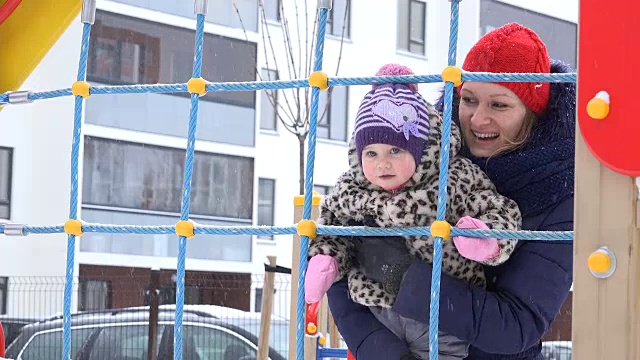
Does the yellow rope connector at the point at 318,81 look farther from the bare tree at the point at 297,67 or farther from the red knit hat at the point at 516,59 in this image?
the bare tree at the point at 297,67

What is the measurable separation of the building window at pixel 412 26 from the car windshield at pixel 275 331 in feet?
16.8

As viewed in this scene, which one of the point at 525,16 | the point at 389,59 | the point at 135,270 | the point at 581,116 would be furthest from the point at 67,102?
the point at 581,116

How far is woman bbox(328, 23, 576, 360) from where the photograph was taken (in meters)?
1.33

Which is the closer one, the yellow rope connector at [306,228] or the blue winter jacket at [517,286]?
the blue winter jacket at [517,286]

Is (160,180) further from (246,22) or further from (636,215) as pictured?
(636,215)

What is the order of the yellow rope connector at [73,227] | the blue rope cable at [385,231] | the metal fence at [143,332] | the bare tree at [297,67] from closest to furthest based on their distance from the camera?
the blue rope cable at [385,231]
the yellow rope connector at [73,227]
the metal fence at [143,332]
the bare tree at [297,67]

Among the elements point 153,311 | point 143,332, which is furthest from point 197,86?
point 143,332

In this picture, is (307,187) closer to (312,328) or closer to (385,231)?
(385,231)

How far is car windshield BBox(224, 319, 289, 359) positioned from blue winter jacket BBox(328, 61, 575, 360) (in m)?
5.60

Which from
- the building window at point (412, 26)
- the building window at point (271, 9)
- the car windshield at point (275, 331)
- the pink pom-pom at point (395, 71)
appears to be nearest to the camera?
the pink pom-pom at point (395, 71)

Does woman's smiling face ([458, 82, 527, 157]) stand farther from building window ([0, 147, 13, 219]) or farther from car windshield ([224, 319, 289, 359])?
building window ([0, 147, 13, 219])

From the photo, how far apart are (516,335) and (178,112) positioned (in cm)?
1005

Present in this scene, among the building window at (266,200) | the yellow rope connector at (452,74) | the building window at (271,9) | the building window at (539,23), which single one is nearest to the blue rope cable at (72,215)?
the yellow rope connector at (452,74)

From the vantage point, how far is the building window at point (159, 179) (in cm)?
1086
